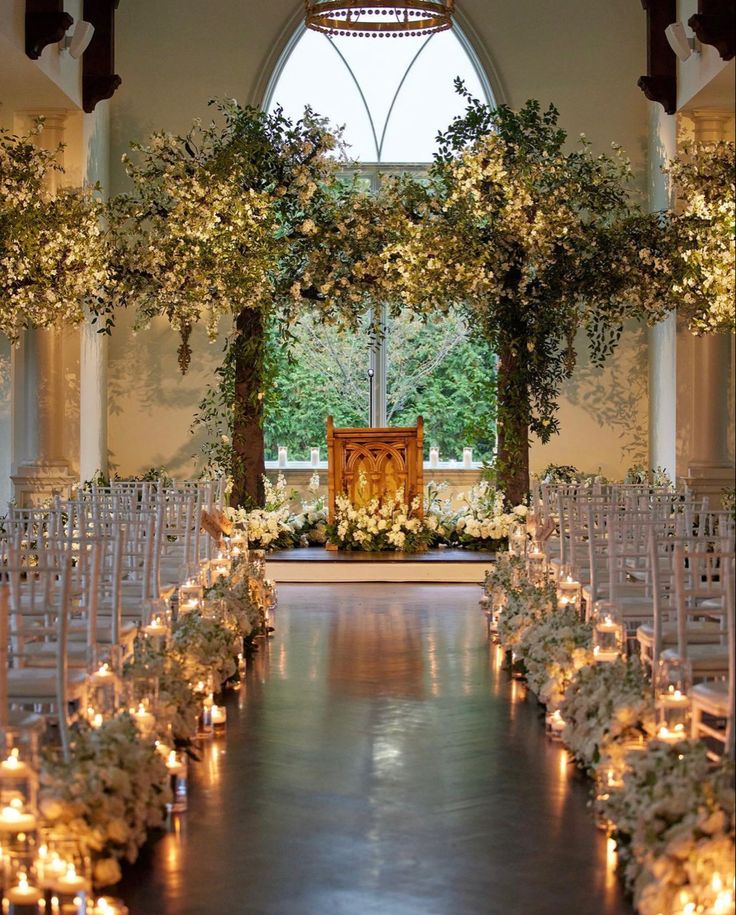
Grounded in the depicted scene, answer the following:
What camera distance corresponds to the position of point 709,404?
1323 cm

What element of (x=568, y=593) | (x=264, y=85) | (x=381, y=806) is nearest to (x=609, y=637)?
(x=568, y=593)

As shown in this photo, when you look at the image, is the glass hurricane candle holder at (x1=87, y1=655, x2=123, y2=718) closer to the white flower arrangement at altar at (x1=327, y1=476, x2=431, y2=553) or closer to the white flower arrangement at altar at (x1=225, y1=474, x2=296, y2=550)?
the white flower arrangement at altar at (x1=225, y1=474, x2=296, y2=550)

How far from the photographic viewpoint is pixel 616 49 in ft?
50.3

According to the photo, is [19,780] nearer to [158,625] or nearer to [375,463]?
[158,625]

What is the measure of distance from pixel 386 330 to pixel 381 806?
34.5 ft

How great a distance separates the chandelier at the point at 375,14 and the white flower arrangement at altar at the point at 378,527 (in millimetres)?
4591

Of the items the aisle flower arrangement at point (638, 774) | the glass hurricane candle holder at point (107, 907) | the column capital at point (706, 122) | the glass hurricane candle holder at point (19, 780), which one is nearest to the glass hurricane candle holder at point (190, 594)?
the aisle flower arrangement at point (638, 774)

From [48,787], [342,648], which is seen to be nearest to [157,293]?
[342,648]

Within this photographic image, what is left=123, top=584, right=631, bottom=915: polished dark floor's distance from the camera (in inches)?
180

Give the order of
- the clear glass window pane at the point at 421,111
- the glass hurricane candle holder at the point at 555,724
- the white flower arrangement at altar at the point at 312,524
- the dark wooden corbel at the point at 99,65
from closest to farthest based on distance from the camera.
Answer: the glass hurricane candle holder at the point at 555,724 < the dark wooden corbel at the point at 99,65 < the white flower arrangement at altar at the point at 312,524 < the clear glass window pane at the point at 421,111

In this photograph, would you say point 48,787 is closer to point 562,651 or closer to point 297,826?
point 297,826

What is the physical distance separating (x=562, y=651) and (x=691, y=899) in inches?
111

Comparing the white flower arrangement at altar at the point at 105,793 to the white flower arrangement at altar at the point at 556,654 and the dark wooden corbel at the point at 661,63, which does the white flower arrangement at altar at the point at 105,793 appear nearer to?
the white flower arrangement at altar at the point at 556,654

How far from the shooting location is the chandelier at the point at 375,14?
33.2ft
